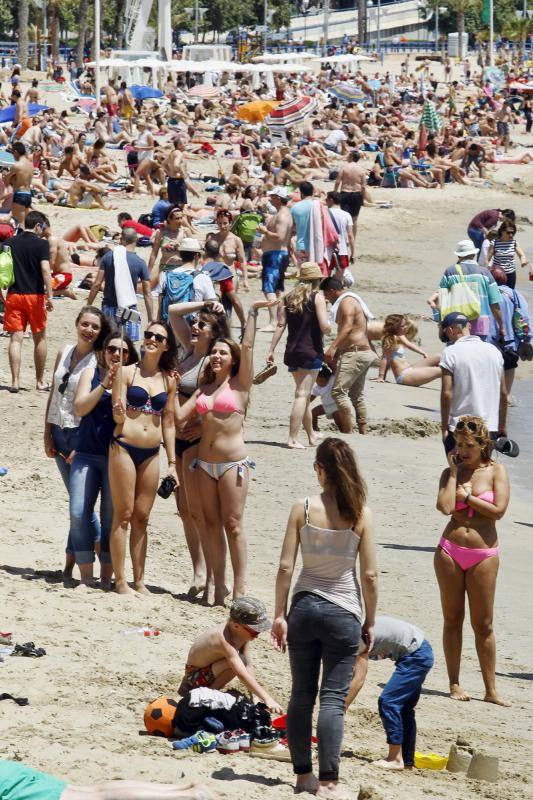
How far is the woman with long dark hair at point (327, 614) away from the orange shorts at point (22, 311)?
751 cm

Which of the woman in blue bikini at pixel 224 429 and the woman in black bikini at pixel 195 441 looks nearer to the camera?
the woman in blue bikini at pixel 224 429

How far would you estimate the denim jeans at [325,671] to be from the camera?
5.20 meters

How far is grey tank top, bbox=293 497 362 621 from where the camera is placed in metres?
5.26

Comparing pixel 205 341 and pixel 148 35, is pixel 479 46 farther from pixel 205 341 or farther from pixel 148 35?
pixel 205 341

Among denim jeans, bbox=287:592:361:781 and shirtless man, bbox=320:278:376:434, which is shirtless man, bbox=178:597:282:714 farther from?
shirtless man, bbox=320:278:376:434

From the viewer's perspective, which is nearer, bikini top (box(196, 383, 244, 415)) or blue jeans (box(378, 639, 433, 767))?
blue jeans (box(378, 639, 433, 767))

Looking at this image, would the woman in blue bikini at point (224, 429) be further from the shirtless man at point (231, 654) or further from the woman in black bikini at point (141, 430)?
the shirtless man at point (231, 654)

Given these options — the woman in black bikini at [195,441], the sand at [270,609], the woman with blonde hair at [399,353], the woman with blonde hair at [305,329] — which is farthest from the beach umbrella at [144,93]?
the woman in black bikini at [195,441]

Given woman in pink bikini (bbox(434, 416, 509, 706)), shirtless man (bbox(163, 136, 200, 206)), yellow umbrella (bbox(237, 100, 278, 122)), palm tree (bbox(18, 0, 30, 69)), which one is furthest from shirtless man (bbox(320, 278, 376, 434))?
palm tree (bbox(18, 0, 30, 69))

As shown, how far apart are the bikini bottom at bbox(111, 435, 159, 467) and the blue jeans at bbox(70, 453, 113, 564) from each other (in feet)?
0.73

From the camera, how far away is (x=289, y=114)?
3534 centimetres

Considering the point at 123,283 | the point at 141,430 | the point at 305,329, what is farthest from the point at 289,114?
the point at 141,430

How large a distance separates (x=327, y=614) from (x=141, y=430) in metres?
2.38

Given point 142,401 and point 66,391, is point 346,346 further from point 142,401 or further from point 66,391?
point 142,401
